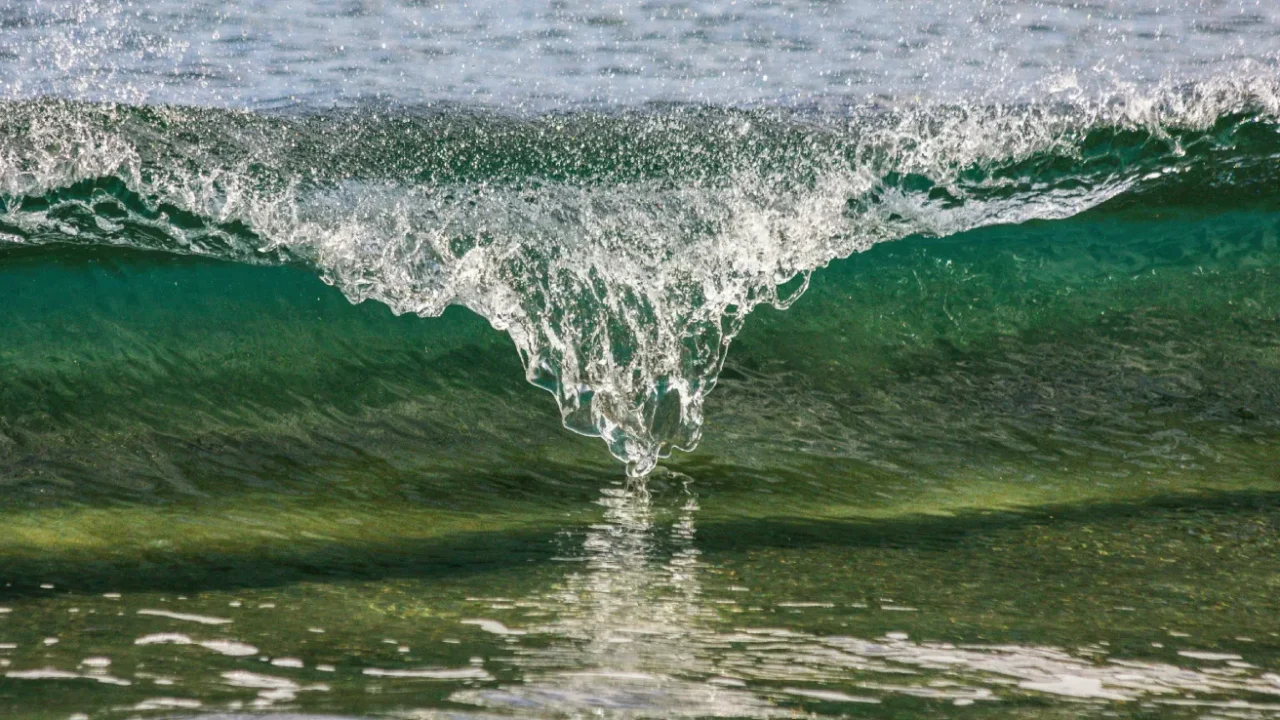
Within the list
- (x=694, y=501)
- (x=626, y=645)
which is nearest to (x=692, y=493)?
(x=694, y=501)

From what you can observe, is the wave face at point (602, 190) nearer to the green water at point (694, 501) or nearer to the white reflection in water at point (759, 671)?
the green water at point (694, 501)

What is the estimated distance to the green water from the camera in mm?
1614

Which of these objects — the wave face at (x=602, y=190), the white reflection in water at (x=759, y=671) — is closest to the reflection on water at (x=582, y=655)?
the white reflection in water at (x=759, y=671)

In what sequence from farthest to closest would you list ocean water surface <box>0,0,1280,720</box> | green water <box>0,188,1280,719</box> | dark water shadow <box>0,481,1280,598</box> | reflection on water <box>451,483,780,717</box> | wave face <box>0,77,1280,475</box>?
wave face <box>0,77,1280,475</box>
dark water shadow <box>0,481,1280,598</box>
ocean water surface <box>0,0,1280,720</box>
green water <box>0,188,1280,719</box>
reflection on water <box>451,483,780,717</box>

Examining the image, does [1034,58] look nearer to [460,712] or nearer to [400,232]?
[400,232]

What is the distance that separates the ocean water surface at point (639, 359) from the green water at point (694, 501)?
0.04ft

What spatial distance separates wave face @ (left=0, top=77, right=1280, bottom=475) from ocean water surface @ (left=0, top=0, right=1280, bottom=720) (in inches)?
0.6

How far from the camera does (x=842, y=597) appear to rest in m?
2.04

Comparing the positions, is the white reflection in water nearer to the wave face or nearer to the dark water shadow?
the dark water shadow

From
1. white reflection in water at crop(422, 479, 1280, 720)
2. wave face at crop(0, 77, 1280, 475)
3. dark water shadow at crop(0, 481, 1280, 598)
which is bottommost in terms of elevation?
white reflection in water at crop(422, 479, 1280, 720)

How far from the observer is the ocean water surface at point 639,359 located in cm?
175

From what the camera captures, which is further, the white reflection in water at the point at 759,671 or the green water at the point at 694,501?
the green water at the point at 694,501

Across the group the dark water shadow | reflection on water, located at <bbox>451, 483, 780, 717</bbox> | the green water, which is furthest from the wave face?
reflection on water, located at <bbox>451, 483, 780, 717</bbox>

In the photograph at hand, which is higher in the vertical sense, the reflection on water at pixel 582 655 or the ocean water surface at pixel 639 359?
the ocean water surface at pixel 639 359
